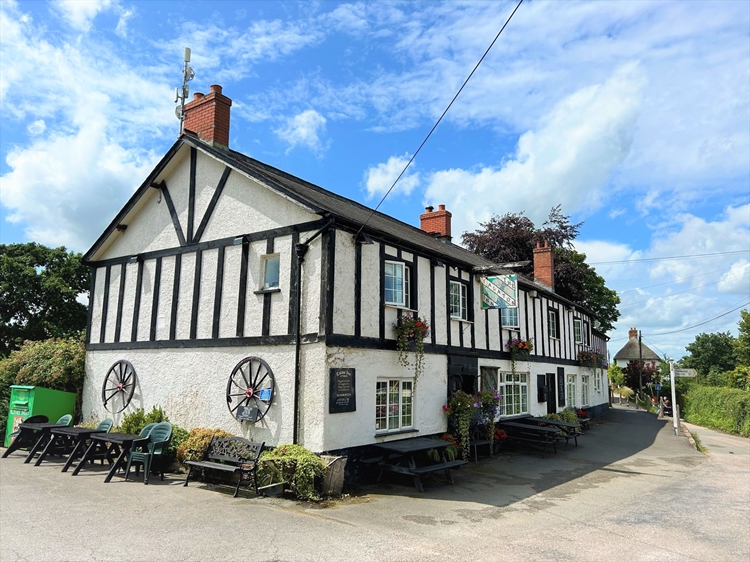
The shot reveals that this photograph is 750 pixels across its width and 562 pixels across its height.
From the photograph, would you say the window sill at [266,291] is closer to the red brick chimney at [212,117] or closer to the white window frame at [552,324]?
the red brick chimney at [212,117]

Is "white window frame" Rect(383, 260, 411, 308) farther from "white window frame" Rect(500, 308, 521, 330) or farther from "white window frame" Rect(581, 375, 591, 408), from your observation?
"white window frame" Rect(581, 375, 591, 408)

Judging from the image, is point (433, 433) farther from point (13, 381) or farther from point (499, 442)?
point (13, 381)

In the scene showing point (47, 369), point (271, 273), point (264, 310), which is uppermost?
point (271, 273)

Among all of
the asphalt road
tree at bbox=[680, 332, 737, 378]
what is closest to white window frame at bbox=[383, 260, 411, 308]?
the asphalt road

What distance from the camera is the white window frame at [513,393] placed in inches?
641

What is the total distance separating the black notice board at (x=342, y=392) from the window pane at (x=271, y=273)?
7.85ft

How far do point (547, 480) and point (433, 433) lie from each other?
2660 millimetres

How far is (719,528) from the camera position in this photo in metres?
7.61

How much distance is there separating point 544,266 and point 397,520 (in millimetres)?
17529

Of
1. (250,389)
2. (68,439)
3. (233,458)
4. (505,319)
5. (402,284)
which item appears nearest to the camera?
(233,458)

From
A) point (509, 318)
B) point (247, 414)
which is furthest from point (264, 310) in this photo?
point (509, 318)

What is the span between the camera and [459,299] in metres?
14.1

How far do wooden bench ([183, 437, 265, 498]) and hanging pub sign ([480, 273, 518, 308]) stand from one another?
24.0 feet

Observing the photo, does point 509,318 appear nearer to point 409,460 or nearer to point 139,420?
point 409,460
